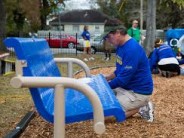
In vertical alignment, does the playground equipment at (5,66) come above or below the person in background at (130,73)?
below

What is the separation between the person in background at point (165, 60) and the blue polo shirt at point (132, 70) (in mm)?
6701

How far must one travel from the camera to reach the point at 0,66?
13062mm

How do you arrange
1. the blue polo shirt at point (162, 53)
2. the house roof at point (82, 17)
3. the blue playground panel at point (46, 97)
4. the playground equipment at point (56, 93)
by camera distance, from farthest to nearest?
the house roof at point (82, 17) < the blue polo shirt at point (162, 53) < the blue playground panel at point (46, 97) < the playground equipment at point (56, 93)

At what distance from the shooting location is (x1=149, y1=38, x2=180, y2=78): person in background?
13.1 meters

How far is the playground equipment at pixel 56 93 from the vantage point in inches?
158

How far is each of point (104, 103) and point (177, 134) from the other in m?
1.63

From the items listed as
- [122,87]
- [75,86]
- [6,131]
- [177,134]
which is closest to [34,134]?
[6,131]

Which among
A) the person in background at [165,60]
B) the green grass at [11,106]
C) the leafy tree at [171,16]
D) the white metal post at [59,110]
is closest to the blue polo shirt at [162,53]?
the person in background at [165,60]

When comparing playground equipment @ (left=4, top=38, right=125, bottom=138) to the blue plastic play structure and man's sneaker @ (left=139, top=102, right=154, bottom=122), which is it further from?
the blue plastic play structure

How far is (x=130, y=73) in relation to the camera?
6070 mm

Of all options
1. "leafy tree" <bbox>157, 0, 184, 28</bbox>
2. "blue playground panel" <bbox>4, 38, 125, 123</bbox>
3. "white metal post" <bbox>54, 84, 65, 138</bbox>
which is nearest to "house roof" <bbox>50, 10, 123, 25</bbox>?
"leafy tree" <bbox>157, 0, 184, 28</bbox>

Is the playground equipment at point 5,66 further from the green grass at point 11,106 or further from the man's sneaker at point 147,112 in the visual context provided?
the man's sneaker at point 147,112

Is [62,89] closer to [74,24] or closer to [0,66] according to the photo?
[0,66]

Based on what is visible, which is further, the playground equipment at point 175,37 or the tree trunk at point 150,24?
the tree trunk at point 150,24
